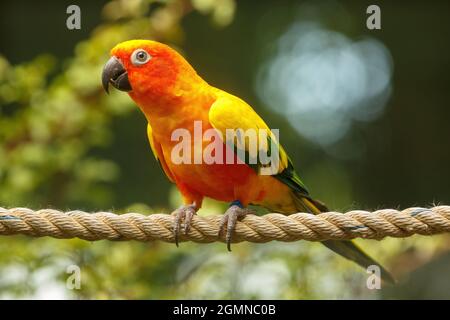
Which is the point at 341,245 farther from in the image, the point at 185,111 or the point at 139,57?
the point at 139,57

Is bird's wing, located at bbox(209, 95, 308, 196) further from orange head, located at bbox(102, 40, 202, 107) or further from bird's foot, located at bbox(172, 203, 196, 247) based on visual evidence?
bird's foot, located at bbox(172, 203, 196, 247)

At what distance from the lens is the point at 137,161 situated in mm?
5125

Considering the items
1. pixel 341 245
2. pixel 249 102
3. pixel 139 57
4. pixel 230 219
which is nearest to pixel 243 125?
pixel 230 219

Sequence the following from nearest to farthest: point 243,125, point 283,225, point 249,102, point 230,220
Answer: point 283,225 < point 230,220 < point 243,125 < point 249,102

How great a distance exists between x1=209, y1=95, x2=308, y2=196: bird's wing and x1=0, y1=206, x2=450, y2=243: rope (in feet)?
1.25

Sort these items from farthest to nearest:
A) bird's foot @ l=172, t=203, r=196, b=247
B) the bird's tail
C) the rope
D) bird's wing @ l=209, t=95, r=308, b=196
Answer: the bird's tail, bird's wing @ l=209, t=95, r=308, b=196, bird's foot @ l=172, t=203, r=196, b=247, the rope

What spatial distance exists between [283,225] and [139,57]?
3.16 feet

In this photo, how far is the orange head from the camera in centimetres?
254

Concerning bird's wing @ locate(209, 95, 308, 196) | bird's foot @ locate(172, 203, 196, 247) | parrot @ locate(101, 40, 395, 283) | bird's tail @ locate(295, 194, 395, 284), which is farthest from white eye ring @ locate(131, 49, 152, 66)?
bird's tail @ locate(295, 194, 395, 284)

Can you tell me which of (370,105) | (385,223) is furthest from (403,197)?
(385,223)

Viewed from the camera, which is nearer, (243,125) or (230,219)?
(230,219)

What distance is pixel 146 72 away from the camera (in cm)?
253

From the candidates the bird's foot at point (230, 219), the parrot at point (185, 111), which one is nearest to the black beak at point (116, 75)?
the parrot at point (185, 111)

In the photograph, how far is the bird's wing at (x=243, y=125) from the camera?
2479 millimetres
